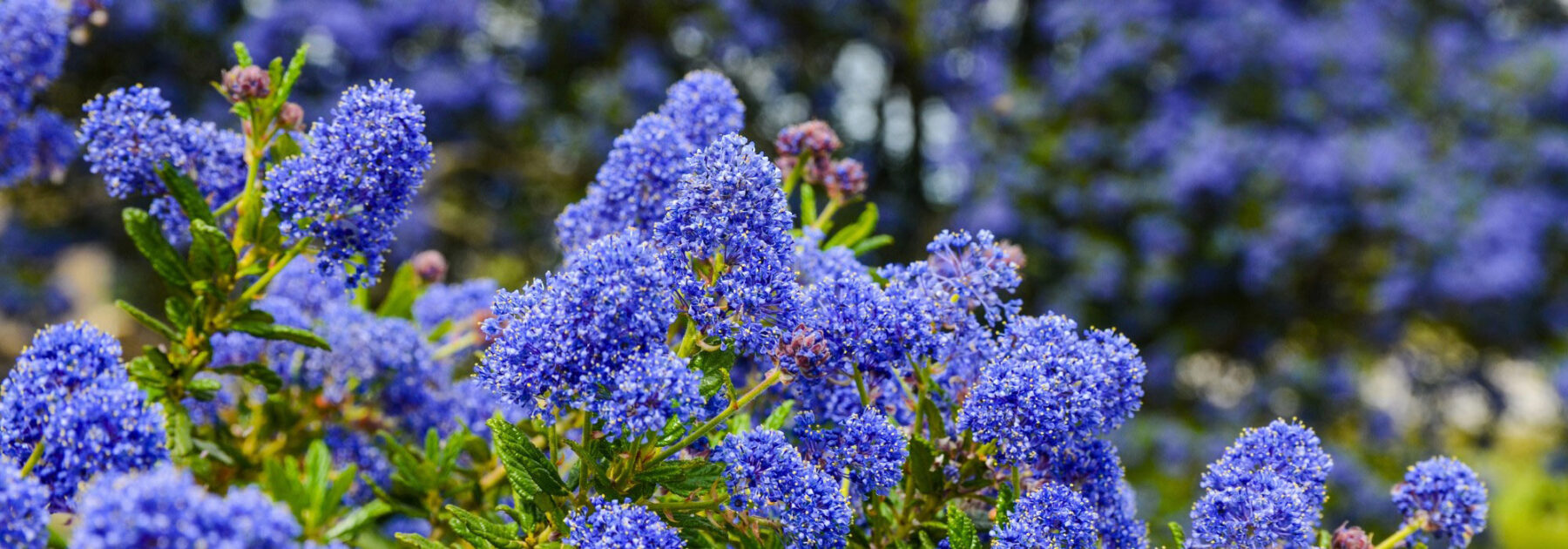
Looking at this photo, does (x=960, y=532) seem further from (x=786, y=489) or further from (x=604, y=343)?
(x=604, y=343)

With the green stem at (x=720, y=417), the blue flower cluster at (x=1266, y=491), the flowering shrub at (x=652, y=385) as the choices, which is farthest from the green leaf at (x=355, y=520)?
the blue flower cluster at (x=1266, y=491)

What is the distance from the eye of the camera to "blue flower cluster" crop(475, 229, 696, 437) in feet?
4.92

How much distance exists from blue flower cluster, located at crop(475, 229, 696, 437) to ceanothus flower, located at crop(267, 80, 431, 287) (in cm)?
44

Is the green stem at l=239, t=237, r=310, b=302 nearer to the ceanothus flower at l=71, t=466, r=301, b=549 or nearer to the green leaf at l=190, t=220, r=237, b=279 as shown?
the green leaf at l=190, t=220, r=237, b=279

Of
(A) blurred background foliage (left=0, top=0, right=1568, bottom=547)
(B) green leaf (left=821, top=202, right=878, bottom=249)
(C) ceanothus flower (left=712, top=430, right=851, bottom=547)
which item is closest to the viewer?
(C) ceanothus flower (left=712, top=430, right=851, bottom=547)

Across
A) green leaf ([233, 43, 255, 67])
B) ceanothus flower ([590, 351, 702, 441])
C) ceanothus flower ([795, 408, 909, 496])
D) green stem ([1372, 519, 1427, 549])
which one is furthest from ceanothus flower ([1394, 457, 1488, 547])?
green leaf ([233, 43, 255, 67])

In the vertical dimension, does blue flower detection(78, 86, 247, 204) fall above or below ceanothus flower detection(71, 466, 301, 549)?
above

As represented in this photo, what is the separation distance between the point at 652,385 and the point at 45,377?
0.85m

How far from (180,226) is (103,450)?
0.77 m

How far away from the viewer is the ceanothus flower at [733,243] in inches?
63.4

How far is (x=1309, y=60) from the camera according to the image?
827 centimetres

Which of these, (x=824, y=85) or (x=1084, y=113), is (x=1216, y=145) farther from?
(x=824, y=85)

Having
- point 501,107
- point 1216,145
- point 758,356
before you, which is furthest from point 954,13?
point 758,356

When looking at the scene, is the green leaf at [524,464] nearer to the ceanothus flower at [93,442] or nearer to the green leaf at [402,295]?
the ceanothus flower at [93,442]
